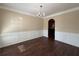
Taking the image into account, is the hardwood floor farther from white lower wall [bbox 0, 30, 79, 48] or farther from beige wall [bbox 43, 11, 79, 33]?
beige wall [bbox 43, 11, 79, 33]

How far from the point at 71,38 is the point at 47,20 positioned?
2.95 meters

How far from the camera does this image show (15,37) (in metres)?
4.49

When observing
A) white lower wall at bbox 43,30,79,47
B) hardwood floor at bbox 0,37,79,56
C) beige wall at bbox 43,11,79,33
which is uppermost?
beige wall at bbox 43,11,79,33

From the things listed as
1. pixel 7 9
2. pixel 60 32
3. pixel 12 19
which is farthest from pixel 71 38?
pixel 7 9

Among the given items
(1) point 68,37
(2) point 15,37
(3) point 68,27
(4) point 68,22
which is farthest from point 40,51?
(4) point 68,22

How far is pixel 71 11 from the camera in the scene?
166 inches

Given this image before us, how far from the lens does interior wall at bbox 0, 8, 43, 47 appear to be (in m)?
3.83

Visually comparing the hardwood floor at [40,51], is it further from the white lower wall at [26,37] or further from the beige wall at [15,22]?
the beige wall at [15,22]

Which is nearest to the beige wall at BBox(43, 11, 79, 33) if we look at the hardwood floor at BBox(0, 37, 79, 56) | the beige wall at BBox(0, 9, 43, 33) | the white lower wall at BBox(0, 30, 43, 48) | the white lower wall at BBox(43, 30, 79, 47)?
the white lower wall at BBox(43, 30, 79, 47)

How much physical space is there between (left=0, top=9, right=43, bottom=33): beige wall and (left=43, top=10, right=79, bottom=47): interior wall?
199cm

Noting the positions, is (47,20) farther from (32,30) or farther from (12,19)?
(12,19)

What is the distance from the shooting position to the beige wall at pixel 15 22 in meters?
3.79

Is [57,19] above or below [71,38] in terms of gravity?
above

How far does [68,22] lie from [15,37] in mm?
3461
